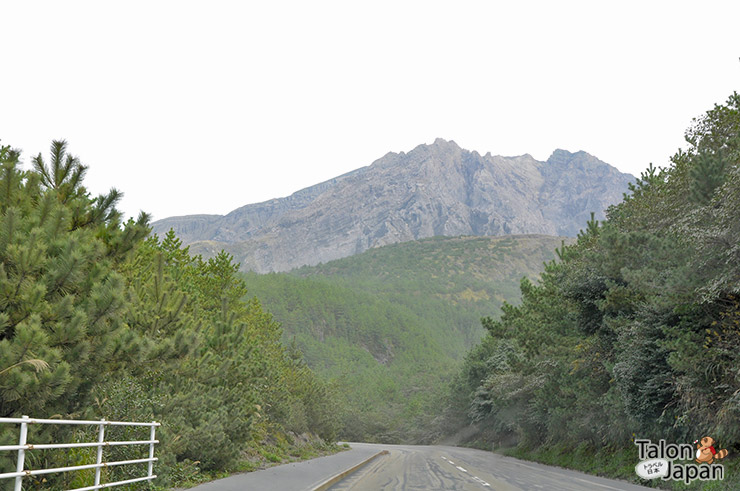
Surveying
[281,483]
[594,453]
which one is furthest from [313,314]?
[281,483]

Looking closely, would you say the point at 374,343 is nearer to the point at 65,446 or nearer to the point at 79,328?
the point at 79,328

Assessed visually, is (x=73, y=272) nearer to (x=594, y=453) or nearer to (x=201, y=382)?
(x=201, y=382)

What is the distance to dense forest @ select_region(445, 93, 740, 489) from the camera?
13.7 m

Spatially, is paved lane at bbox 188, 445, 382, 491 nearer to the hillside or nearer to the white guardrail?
the white guardrail

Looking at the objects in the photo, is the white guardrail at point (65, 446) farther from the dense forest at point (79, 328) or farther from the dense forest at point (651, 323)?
the dense forest at point (651, 323)

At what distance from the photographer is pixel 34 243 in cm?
815
